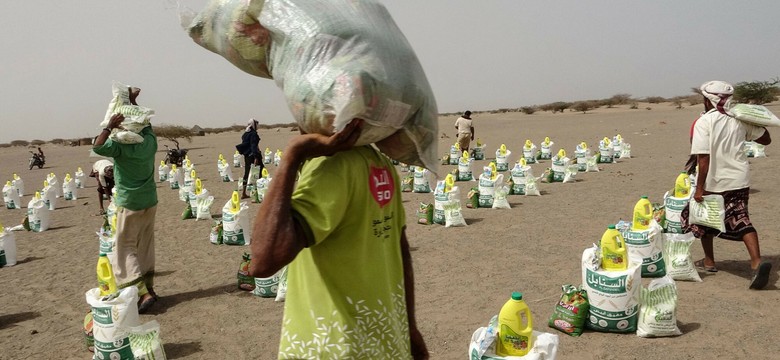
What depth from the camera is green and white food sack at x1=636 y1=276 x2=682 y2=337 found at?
4230 mm

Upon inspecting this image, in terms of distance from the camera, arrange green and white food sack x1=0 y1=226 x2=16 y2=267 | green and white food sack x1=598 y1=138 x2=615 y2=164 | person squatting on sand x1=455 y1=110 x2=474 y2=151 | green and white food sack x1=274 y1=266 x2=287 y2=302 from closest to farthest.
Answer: green and white food sack x1=274 y1=266 x2=287 y2=302, green and white food sack x1=0 y1=226 x2=16 y2=267, green and white food sack x1=598 y1=138 x2=615 y2=164, person squatting on sand x1=455 y1=110 x2=474 y2=151

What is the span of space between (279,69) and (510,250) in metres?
5.79

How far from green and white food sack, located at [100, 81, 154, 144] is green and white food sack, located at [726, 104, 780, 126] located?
5679 mm

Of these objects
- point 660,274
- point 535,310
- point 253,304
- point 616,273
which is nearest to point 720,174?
point 660,274

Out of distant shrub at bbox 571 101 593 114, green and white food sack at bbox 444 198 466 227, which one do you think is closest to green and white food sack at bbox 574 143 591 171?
green and white food sack at bbox 444 198 466 227

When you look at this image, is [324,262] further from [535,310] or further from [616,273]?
[535,310]

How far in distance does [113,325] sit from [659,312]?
418 centimetres

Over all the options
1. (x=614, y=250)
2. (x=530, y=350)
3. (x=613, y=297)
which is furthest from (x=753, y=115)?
(x=530, y=350)

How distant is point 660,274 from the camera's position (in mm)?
5434

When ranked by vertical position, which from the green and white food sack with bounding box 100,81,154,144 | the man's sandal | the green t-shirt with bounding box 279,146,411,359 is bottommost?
the man's sandal

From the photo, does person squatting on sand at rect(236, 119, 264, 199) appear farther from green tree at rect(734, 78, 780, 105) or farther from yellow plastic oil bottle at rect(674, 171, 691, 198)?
green tree at rect(734, 78, 780, 105)

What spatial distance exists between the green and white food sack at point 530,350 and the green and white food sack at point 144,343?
2.32 meters

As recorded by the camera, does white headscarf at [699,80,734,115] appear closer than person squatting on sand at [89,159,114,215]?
Yes

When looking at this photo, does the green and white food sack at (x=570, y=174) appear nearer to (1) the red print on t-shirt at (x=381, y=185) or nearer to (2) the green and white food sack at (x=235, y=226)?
(2) the green and white food sack at (x=235, y=226)
